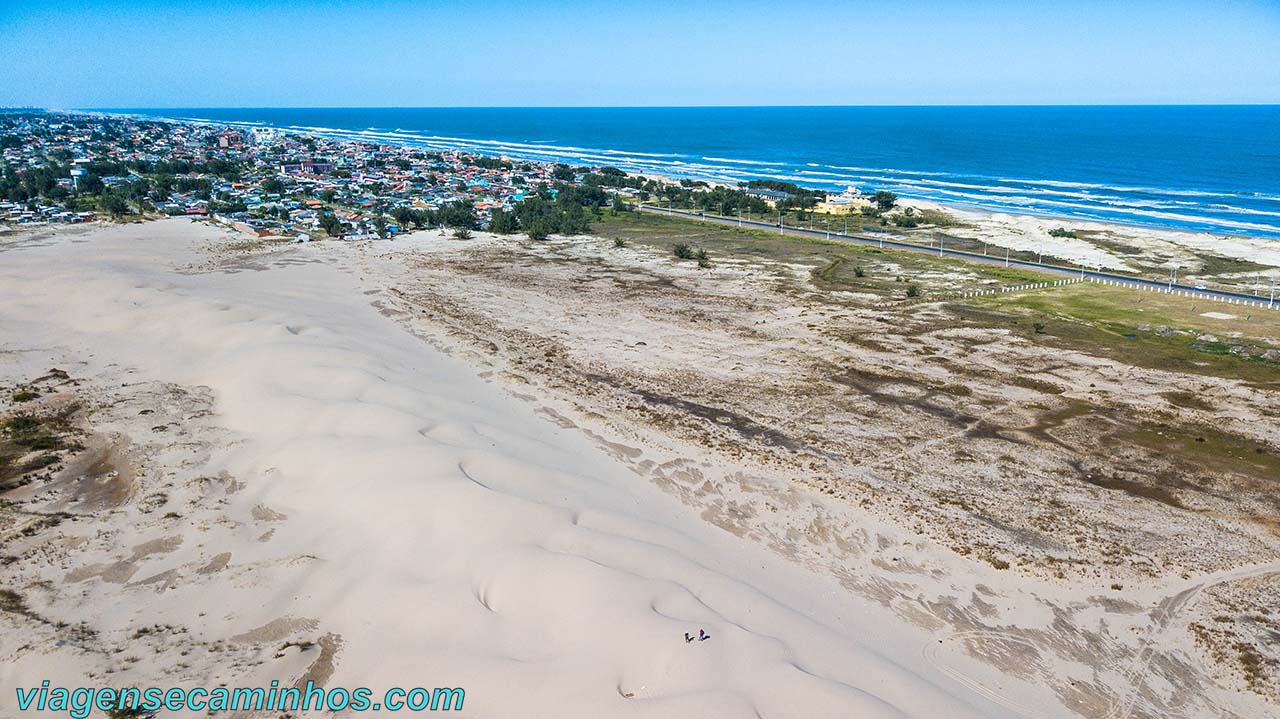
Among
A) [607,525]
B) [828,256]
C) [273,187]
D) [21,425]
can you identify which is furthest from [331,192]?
[607,525]

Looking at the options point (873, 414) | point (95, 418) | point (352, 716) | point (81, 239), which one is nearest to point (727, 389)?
point (873, 414)

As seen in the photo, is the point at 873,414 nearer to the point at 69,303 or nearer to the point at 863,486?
the point at 863,486

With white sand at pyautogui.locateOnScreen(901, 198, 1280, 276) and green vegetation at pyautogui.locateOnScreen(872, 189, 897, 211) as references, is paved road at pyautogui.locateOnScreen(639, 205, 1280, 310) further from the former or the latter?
green vegetation at pyautogui.locateOnScreen(872, 189, 897, 211)

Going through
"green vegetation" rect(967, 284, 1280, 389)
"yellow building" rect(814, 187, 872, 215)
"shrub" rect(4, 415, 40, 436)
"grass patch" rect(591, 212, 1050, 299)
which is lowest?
"shrub" rect(4, 415, 40, 436)

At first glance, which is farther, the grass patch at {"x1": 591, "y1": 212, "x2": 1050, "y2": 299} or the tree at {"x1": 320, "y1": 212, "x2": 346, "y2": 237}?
the tree at {"x1": 320, "y1": 212, "x2": 346, "y2": 237}

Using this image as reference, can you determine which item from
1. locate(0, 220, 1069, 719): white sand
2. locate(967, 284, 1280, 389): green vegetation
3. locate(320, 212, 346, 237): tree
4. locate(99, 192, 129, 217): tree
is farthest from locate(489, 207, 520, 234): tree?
locate(0, 220, 1069, 719): white sand

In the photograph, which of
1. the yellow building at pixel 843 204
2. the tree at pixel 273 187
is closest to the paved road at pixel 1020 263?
the yellow building at pixel 843 204

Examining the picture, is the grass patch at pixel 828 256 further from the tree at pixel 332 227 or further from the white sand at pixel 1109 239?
the tree at pixel 332 227
